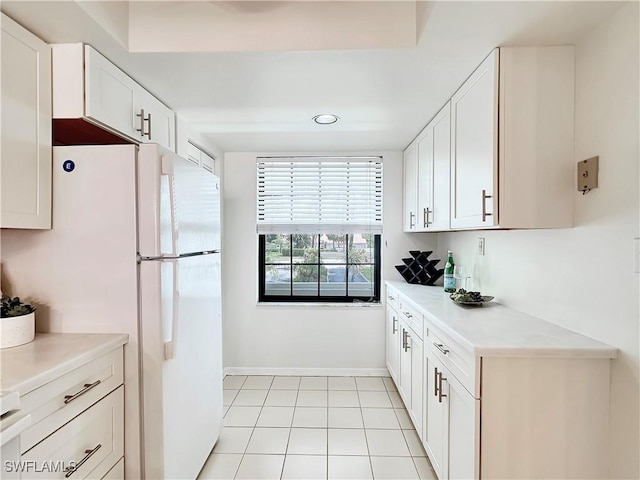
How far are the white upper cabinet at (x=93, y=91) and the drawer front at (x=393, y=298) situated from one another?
2206 mm

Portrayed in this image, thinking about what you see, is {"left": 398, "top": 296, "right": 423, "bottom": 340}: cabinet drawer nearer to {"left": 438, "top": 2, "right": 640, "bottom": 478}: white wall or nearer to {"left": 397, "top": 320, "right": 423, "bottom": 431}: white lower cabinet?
{"left": 397, "top": 320, "right": 423, "bottom": 431}: white lower cabinet

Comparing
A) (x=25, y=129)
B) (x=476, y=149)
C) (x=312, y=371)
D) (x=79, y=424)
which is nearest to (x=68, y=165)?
(x=25, y=129)

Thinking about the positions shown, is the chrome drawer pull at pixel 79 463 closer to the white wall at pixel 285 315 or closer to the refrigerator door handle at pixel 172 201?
the refrigerator door handle at pixel 172 201

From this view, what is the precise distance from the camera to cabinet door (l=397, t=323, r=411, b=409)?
2561mm

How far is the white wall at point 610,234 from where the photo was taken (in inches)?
50.3

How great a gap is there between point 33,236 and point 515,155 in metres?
2.18

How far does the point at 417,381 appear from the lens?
230 centimetres

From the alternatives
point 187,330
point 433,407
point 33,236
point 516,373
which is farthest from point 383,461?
point 33,236

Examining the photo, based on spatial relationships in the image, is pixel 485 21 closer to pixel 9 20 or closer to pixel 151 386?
pixel 9 20

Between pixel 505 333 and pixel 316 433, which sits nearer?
pixel 505 333

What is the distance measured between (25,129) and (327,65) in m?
1.33

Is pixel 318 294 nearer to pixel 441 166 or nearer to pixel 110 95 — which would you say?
pixel 441 166

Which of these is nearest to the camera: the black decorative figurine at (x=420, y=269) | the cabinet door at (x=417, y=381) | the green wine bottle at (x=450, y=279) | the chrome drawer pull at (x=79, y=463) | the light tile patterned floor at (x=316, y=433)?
the chrome drawer pull at (x=79, y=463)

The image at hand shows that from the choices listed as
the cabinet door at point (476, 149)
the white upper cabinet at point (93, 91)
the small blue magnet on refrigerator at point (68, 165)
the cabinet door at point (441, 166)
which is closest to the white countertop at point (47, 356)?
the small blue magnet on refrigerator at point (68, 165)
